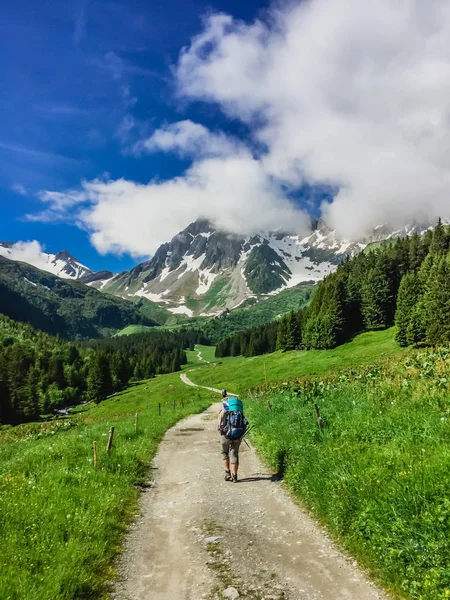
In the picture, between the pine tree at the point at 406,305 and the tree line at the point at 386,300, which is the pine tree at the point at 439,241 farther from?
the pine tree at the point at 406,305

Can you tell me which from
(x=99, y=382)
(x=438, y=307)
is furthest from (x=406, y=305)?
(x=99, y=382)

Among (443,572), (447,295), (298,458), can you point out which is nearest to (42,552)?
(443,572)

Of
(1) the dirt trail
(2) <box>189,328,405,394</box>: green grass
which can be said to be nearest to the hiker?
(1) the dirt trail

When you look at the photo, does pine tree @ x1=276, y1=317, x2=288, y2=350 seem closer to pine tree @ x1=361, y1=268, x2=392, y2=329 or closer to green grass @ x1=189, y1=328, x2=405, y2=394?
green grass @ x1=189, y1=328, x2=405, y2=394

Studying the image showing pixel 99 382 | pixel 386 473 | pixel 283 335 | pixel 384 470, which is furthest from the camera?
pixel 99 382

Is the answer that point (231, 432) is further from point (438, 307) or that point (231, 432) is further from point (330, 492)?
point (438, 307)

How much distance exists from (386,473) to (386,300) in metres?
108

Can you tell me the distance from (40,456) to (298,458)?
10.4 m

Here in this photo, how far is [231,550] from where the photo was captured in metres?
8.58

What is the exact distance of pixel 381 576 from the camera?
6.92m

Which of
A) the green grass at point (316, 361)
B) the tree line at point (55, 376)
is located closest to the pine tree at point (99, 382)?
the tree line at point (55, 376)

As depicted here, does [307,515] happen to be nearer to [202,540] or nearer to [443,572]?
[202,540]

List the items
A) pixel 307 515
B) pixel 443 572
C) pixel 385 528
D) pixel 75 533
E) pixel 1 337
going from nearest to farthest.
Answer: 1. pixel 443 572
2. pixel 385 528
3. pixel 75 533
4. pixel 307 515
5. pixel 1 337

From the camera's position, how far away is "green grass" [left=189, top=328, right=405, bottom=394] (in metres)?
78.3
